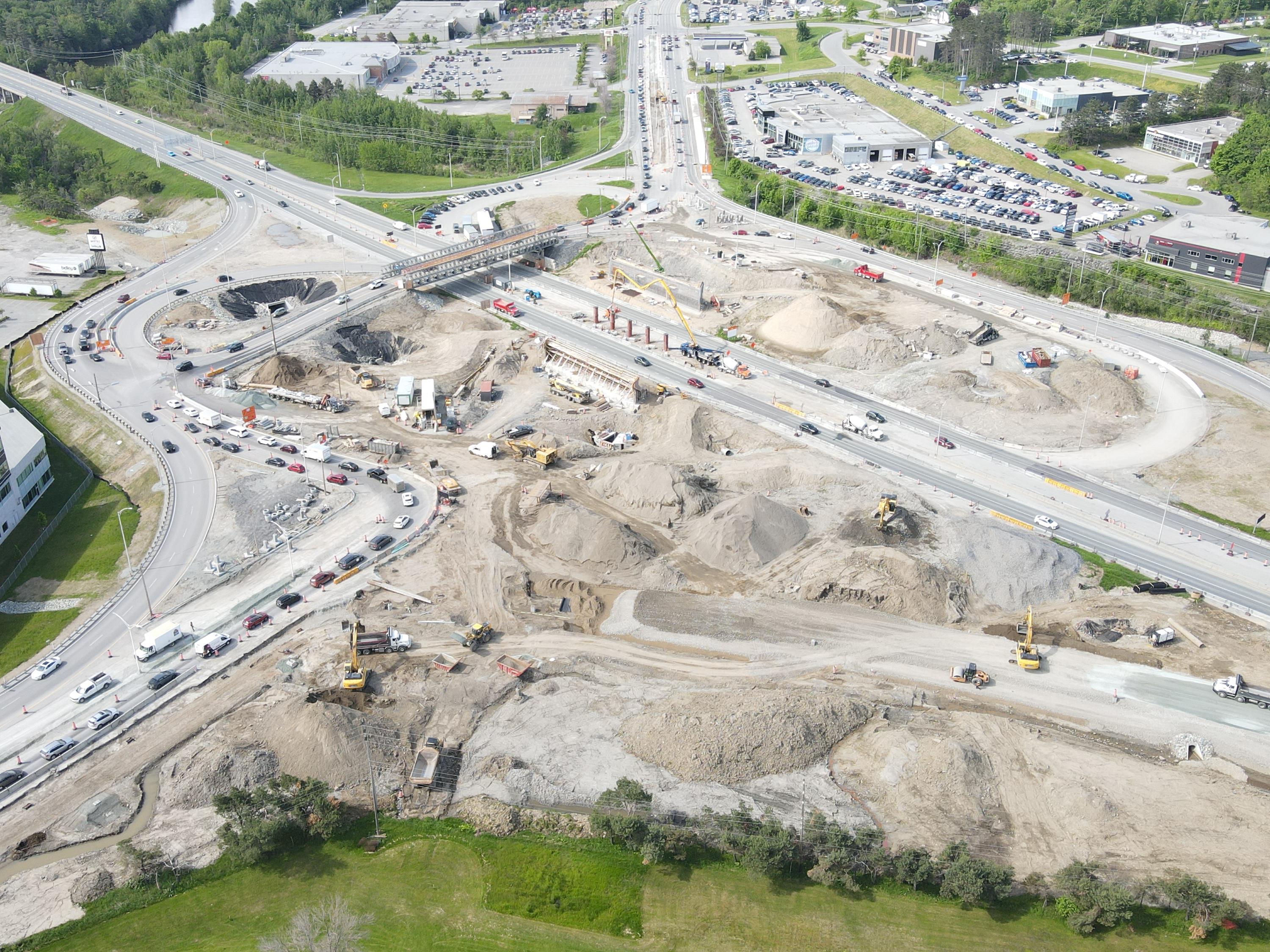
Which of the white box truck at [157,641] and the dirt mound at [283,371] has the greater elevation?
the dirt mound at [283,371]

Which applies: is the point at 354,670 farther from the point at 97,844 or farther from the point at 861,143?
the point at 861,143

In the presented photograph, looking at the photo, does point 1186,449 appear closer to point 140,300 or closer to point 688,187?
point 688,187

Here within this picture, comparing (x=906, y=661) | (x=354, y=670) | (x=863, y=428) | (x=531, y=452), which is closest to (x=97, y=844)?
(x=354, y=670)

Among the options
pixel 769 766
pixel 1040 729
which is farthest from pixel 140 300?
pixel 1040 729

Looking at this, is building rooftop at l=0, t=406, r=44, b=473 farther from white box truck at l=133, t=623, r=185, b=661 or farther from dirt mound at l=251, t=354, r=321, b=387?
white box truck at l=133, t=623, r=185, b=661

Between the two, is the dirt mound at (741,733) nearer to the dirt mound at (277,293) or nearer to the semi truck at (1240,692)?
the semi truck at (1240,692)

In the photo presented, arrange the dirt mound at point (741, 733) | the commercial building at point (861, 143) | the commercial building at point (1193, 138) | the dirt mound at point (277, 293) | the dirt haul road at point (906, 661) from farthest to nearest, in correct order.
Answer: the commercial building at point (861, 143) → the commercial building at point (1193, 138) → the dirt mound at point (277, 293) → the dirt haul road at point (906, 661) → the dirt mound at point (741, 733)

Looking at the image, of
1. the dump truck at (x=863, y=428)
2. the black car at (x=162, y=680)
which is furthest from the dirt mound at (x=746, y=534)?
the black car at (x=162, y=680)
